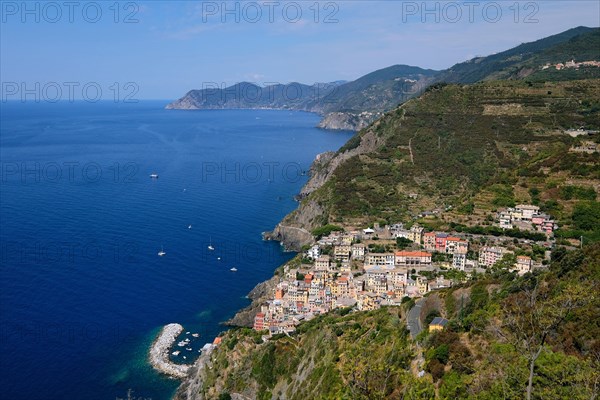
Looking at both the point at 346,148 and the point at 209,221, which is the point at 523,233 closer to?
the point at 209,221

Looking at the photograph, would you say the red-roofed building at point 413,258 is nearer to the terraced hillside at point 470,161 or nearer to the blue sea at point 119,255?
the terraced hillside at point 470,161

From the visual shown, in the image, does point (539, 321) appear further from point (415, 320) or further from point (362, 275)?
point (362, 275)

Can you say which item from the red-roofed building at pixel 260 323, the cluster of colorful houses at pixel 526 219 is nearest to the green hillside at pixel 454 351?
the red-roofed building at pixel 260 323

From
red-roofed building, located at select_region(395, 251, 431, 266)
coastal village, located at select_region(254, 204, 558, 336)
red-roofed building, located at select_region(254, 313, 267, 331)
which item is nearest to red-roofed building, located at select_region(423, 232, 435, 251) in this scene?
coastal village, located at select_region(254, 204, 558, 336)

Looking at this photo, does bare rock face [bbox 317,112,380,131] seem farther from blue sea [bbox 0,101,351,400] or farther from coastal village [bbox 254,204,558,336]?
coastal village [bbox 254,204,558,336]

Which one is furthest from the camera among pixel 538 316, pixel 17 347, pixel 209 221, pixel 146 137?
pixel 146 137

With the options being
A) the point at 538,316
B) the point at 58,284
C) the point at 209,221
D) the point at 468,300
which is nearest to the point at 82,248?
the point at 58,284

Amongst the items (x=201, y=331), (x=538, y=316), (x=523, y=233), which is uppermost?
(x=538, y=316)
